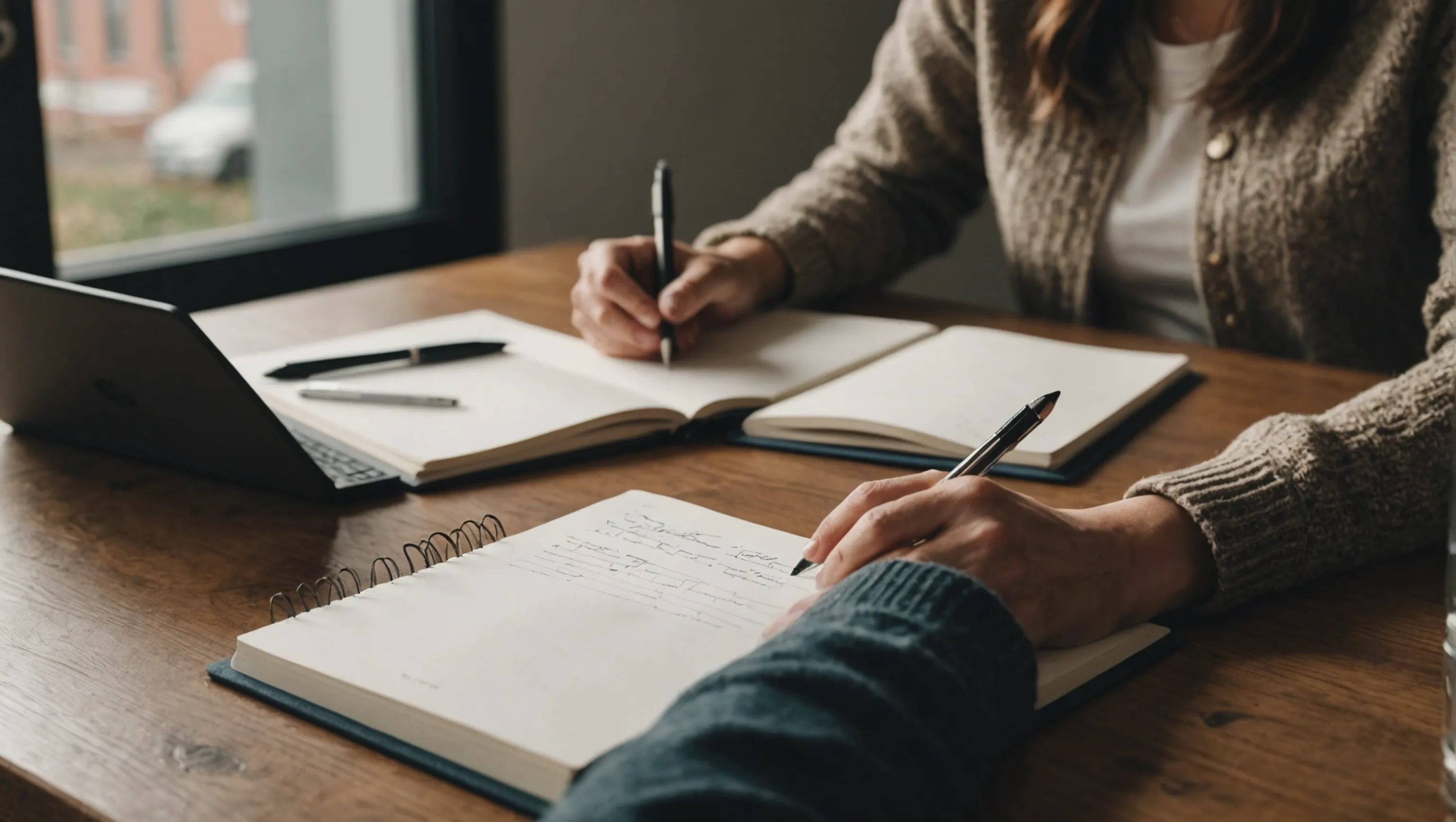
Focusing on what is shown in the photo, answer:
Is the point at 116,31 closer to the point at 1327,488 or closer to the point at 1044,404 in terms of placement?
the point at 1044,404

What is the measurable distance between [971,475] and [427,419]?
435 millimetres

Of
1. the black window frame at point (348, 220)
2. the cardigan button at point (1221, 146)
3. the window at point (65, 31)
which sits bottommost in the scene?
the black window frame at point (348, 220)

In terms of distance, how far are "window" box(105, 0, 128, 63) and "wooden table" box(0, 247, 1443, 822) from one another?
1667mm

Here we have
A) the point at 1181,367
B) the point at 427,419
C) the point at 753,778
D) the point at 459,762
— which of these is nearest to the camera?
the point at 753,778

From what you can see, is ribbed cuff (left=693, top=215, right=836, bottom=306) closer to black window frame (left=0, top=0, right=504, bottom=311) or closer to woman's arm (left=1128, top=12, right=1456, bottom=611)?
woman's arm (left=1128, top=12, right=1456, bottom=611)

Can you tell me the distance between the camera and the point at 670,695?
59cm

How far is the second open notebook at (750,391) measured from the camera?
0.96m

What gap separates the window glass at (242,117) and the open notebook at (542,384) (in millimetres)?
1322

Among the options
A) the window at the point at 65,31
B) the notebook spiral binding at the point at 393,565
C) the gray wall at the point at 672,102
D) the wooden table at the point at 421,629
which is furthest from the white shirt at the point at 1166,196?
the window at the point at 65,31

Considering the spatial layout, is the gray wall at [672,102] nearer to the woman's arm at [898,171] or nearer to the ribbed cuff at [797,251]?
the woman's arm at [898,171]

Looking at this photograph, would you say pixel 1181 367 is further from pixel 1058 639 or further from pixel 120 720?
pixel 120 720

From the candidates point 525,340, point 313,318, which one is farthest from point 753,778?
point 313,318

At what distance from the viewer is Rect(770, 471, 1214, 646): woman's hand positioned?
0.66 meters

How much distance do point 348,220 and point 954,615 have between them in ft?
6.94
